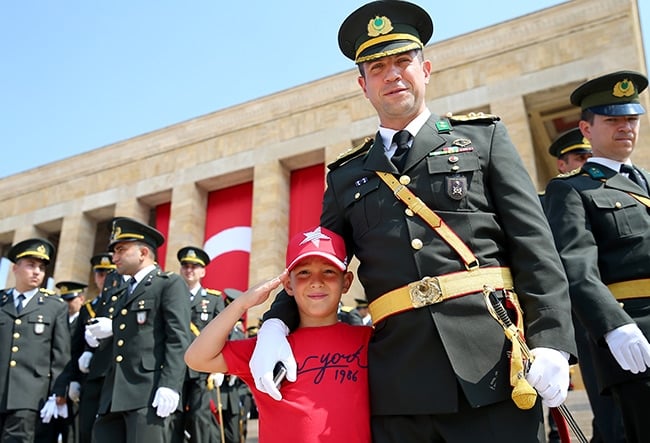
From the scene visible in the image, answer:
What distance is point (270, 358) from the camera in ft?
7.57

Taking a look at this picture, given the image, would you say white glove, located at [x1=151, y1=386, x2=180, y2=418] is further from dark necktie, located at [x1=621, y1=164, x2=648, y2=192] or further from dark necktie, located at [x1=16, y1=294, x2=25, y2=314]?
dark necktie, located at [x1=621, y1=164, x2=648, y2=192]

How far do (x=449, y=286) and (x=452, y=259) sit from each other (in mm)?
102

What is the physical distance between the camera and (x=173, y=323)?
16.3 feet

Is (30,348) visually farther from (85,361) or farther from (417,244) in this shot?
(417,244)

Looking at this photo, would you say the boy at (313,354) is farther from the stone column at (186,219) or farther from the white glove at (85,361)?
the stone column at (186,219)

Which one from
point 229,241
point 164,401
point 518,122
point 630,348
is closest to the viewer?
point 630,348

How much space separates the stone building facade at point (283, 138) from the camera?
14.8 metres

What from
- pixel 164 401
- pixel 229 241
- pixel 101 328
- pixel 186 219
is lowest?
pixel 164 401

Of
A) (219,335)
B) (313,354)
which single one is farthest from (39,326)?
(313,354)

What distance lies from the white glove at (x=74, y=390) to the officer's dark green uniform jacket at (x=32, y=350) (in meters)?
0.30

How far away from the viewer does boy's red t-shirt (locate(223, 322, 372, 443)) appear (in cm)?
224

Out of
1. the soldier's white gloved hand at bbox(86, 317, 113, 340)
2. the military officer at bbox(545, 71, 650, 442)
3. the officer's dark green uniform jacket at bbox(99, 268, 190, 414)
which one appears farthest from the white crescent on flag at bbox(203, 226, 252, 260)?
the military officer at bbox(545, 71, 650, 442)

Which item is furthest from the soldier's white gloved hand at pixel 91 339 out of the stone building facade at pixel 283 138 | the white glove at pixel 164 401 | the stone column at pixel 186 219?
the stone column at pixel 186 219

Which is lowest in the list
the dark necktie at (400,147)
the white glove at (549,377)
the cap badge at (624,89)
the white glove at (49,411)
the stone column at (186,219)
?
the white glove at (549,377)
